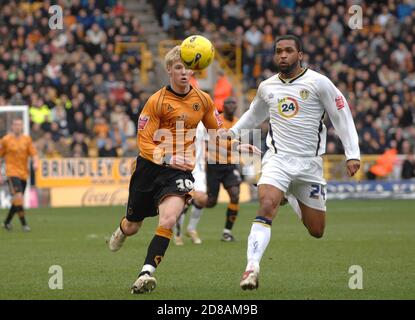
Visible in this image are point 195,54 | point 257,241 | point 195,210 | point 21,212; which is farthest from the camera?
point 21,212

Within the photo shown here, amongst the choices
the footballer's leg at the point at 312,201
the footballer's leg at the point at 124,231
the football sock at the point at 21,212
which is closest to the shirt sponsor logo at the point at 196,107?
the footballer's leg at the point at 312,201

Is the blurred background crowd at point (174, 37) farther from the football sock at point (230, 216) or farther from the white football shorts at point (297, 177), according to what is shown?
the white football shorts at point (297, 177)

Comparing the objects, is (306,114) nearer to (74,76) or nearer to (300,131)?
(300,131)

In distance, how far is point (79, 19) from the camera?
3195 cm

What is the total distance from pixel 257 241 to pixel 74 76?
21.1m

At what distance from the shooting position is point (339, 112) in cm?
1027

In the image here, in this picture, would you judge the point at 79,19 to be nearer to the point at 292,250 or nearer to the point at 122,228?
the point at 292,250

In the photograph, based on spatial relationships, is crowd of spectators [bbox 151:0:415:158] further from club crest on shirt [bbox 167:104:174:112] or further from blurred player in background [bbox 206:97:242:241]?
club crest on shirt [bbox 167:104:174:112]

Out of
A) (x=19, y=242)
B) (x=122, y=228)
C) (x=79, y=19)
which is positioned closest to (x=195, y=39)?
(x=122, y=228)

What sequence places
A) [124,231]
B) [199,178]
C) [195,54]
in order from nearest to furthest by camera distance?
1. [195,54]
2. [124,231]
3. [199,178]

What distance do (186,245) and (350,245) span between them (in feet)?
8.66

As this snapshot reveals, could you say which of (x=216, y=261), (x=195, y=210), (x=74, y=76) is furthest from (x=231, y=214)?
(x=74, y=76)

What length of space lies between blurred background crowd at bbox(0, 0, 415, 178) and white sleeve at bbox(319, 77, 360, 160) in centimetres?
1877

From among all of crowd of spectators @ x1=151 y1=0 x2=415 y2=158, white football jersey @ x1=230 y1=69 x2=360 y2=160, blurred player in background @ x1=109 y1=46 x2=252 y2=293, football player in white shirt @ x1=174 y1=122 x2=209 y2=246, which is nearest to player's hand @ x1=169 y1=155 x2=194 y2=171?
blurred player in background @ x1=109 y1=46 x2=252 y2=293
